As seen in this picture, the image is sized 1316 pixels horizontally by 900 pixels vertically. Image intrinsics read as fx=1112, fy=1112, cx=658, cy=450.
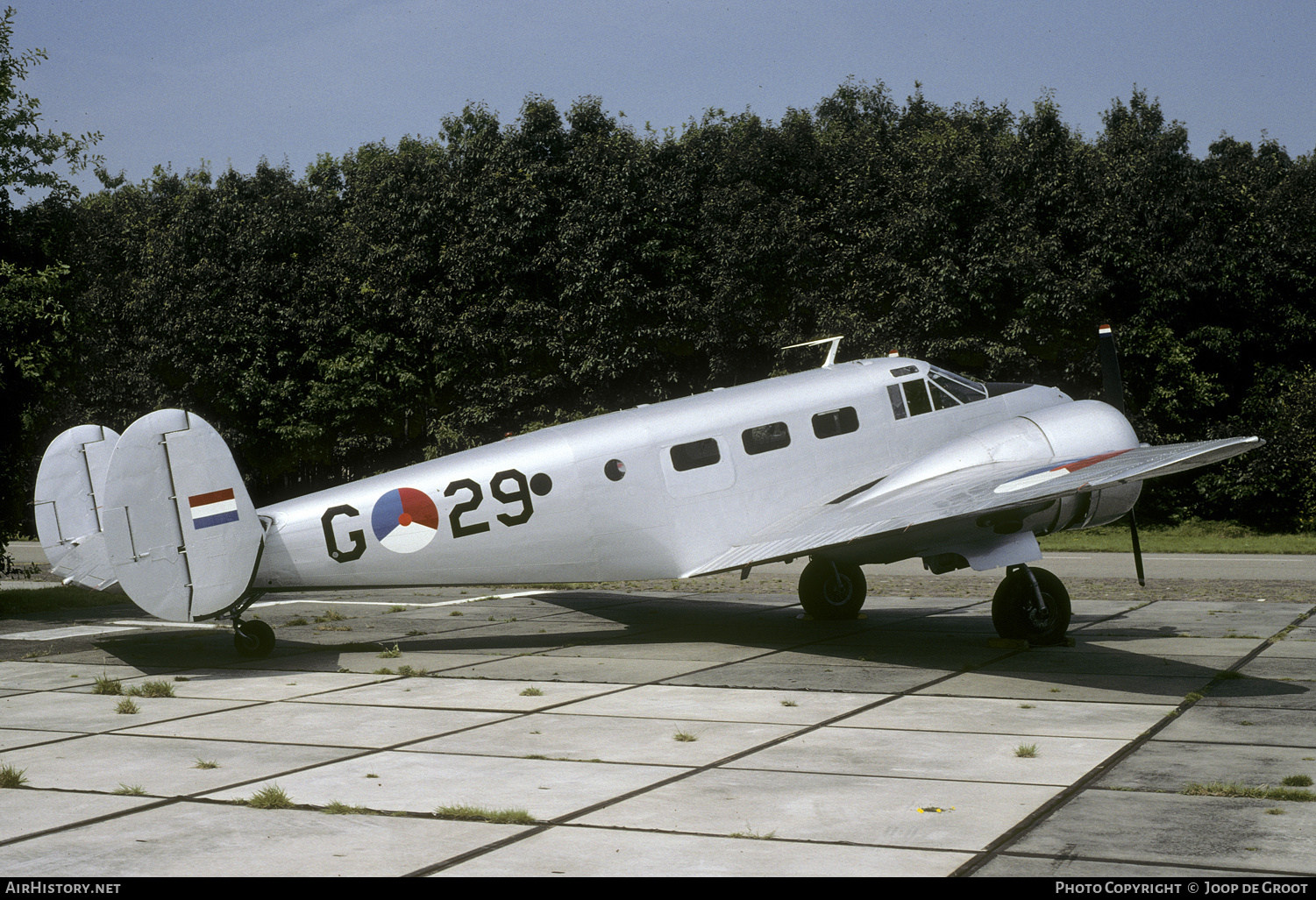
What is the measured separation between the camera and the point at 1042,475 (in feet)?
39.8

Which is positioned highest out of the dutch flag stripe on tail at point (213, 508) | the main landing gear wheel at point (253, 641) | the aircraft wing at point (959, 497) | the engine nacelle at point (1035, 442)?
the dutch flag stripe on tail at point (213, 508)

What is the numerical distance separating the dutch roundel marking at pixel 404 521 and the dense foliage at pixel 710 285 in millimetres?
19377

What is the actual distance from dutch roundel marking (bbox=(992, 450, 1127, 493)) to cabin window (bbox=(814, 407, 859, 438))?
8.99 feet

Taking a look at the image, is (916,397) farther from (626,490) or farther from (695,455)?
(626,490)

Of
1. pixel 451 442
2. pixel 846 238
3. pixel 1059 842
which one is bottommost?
pixel 1059 842

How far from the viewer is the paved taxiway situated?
6016 mm

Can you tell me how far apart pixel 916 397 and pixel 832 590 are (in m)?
3.18

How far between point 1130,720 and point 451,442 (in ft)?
89.9

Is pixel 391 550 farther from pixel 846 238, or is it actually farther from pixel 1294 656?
pixel 846 238

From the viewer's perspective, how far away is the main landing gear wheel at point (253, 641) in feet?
44.7

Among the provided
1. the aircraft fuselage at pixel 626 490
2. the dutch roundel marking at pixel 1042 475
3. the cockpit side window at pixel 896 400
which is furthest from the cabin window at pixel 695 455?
the dutch roundel marking at pixel 1042 475

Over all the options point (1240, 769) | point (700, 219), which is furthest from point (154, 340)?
point (1240, 769)

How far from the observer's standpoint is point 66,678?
12523 millimetres

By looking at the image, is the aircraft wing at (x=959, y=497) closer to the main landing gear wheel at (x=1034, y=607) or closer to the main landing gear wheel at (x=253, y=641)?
the main landing gear wheel at (x=1034, y=607)
